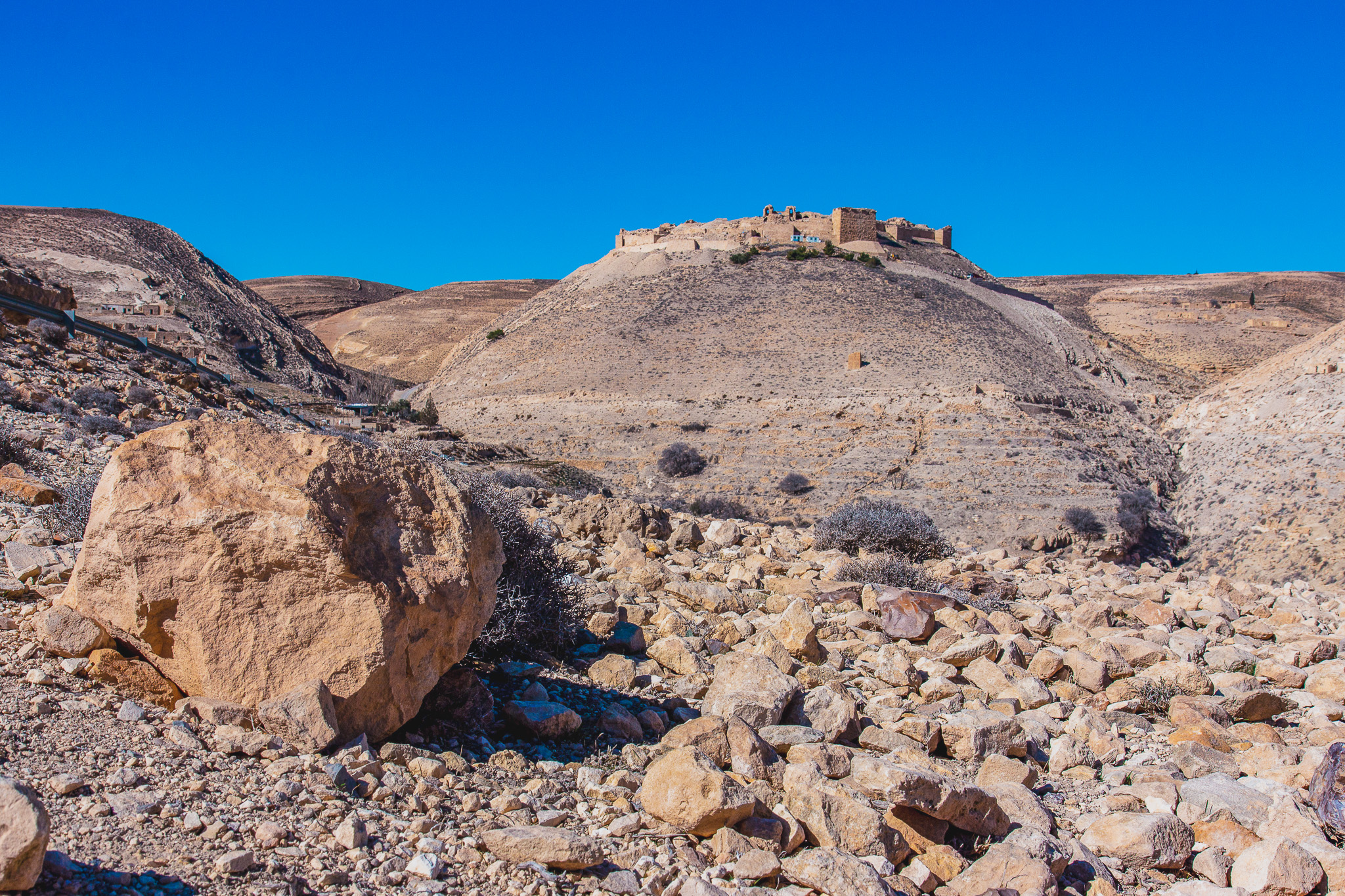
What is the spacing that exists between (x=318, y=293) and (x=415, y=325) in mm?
22101

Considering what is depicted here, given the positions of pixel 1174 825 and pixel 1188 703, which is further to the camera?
pixel 1188 703

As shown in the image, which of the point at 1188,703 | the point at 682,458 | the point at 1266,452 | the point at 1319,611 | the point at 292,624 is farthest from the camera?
the point at 682,458

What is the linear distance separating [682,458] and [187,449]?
24568mm

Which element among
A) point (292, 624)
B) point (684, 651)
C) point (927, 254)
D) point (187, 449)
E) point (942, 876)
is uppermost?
point (927, 254)

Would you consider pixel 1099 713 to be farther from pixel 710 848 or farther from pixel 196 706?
pixel 196 706

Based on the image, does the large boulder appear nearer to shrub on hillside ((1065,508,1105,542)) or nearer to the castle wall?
shrub on hillside ((1065,508,1105,542))

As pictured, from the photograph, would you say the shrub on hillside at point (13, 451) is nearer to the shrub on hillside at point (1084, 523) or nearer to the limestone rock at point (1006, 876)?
the limestone rock at point (1006, 876)

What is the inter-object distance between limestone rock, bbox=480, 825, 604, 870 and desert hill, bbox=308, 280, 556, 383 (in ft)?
209

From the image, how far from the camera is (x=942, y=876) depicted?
311 cm

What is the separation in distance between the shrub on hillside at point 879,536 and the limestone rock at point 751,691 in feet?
19.4

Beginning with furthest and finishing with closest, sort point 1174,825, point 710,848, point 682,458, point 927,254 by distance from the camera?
1. point 927,254
2. point 682,458
3. point 1174,825
4. point 710,848

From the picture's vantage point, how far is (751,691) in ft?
14.1

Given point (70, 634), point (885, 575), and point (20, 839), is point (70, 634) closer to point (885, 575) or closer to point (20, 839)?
point (20, 839)

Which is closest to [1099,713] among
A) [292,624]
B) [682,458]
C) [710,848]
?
[710,848]
